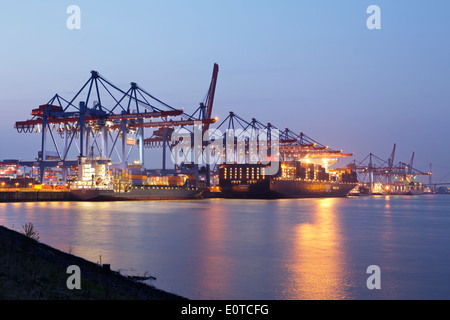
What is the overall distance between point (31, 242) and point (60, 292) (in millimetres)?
5271

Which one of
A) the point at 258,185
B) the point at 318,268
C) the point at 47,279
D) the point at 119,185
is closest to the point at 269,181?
the point at 258,185

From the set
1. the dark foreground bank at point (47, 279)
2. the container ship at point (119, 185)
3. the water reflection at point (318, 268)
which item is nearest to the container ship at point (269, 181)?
the container ship at point (119, 185)

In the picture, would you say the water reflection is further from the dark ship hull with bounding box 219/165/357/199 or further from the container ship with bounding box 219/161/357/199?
the container ship with bounding box 219/161/357/199

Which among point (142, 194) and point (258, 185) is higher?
point (258, 185)

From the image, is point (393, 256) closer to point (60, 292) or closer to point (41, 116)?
point (60, 292)

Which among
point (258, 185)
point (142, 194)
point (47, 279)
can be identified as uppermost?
point (47, 279)

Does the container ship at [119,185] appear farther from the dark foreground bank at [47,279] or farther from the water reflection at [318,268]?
the dark foreground bank at [47,279]

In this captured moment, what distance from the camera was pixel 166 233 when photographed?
1156 inches

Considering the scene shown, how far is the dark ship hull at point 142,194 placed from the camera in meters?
80.5

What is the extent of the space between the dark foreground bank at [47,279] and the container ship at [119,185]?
7090 cm

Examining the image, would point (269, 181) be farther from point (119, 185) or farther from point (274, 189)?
point (119, 185)

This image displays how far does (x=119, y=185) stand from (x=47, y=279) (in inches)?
3102

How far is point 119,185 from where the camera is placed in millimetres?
85688
